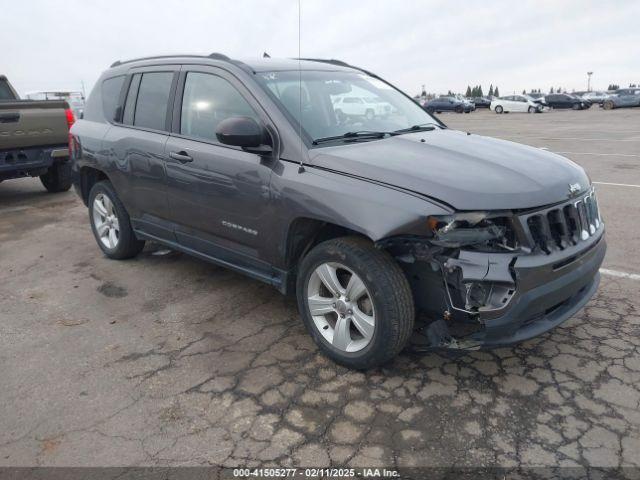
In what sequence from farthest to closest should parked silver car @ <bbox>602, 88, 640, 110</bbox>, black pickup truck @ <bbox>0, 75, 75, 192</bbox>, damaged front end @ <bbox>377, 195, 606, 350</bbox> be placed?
parked silver car @ <bbox>602, 88, 640, 110</bbox>, black pickup truck @ <bbox>0, 75, 75, 192</bbox>, damaged front end @ <bbox>377, 195, 606, 350</bbox>

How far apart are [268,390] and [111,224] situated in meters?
Result: 2.94

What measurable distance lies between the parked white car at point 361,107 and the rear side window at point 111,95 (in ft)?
7.22

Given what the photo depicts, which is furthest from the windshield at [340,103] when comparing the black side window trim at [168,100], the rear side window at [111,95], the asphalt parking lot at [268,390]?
the rear side window at [111,95]

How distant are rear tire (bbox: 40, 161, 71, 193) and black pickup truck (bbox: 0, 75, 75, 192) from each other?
434mm

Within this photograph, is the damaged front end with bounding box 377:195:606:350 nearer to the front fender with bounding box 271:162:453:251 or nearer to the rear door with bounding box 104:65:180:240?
the front fender with bounding box 271:162:453:251

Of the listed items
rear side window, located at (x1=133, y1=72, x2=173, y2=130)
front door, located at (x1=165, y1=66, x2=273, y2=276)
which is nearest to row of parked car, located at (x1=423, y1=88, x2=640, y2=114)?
rear side window, located at (x1=133, y1=72, x2=173, y2=130)

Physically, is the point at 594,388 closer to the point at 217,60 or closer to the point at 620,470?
the point at 620,470

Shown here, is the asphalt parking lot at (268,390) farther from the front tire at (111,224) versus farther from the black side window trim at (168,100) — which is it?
the black side window trim at (168,100)

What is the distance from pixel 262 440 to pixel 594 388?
5.94 ft

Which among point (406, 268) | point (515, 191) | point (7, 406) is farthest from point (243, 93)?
point (7, 406)

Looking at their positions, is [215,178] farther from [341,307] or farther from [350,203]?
[341,307]

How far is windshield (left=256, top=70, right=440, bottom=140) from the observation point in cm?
344

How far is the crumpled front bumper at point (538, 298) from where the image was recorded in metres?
2.57

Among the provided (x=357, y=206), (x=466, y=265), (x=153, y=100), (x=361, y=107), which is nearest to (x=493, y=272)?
(x=466, y=265)
